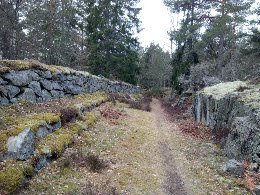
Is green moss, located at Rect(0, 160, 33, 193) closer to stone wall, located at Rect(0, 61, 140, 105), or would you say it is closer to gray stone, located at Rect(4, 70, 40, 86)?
stone wall, located at Rect(0, 61, 140, 105)

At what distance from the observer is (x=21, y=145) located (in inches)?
306

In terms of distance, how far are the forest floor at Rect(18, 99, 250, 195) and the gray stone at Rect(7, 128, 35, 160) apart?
0.65 m

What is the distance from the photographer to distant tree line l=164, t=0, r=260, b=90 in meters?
28.4

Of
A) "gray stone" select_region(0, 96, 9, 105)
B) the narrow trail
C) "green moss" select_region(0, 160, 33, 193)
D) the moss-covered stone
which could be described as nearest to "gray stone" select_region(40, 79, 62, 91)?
"gray stone" select_region(0, 96, 9, 105)

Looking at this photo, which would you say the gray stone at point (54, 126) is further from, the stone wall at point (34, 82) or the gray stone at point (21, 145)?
the stone wall at point (34, 82)

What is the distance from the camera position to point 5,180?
6.78 metres

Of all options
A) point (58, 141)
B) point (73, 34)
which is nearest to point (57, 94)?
point (58, 141)

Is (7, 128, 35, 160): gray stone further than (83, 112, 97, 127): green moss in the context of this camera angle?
No

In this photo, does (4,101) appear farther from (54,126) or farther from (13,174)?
(13,174)

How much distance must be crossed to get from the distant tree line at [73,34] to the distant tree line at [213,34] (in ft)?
24.3

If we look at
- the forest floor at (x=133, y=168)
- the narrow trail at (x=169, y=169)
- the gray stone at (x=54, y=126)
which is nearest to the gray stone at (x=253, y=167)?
the forest floor at (x=133, y=168)

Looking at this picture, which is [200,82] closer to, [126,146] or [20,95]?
[126,146]

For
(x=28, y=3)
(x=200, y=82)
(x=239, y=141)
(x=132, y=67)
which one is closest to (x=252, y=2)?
(x=200, y=82)

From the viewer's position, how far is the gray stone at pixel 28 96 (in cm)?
1206
